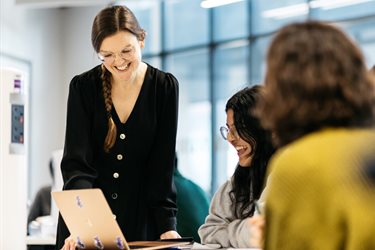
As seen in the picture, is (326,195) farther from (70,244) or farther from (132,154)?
(132,154)

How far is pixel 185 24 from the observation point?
9688 mm

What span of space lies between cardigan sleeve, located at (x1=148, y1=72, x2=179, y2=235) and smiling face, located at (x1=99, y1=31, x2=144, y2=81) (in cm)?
11

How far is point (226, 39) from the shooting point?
9.23 m

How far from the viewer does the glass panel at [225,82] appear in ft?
29.8

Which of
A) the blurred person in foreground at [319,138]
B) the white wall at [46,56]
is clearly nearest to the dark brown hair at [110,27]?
the blurred person in foreground at [319,138]

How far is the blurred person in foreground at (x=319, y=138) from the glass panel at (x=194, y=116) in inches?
321

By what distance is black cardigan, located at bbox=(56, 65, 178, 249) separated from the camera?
93.1 inches

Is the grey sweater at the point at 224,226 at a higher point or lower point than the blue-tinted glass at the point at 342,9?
lower

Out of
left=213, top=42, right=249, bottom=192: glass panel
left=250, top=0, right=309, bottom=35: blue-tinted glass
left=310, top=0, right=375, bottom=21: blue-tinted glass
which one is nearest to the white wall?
left=213, top=42, right=249, bottom=192: glass panel

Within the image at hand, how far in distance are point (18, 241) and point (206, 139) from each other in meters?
6.06

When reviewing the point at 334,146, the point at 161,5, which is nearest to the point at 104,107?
the point at 334,146

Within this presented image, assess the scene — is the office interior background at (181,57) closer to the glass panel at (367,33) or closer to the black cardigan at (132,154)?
the glass panel at (367,33)

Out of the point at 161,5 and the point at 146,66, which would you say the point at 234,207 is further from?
the point at 161,5

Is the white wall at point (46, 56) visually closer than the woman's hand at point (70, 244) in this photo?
No
